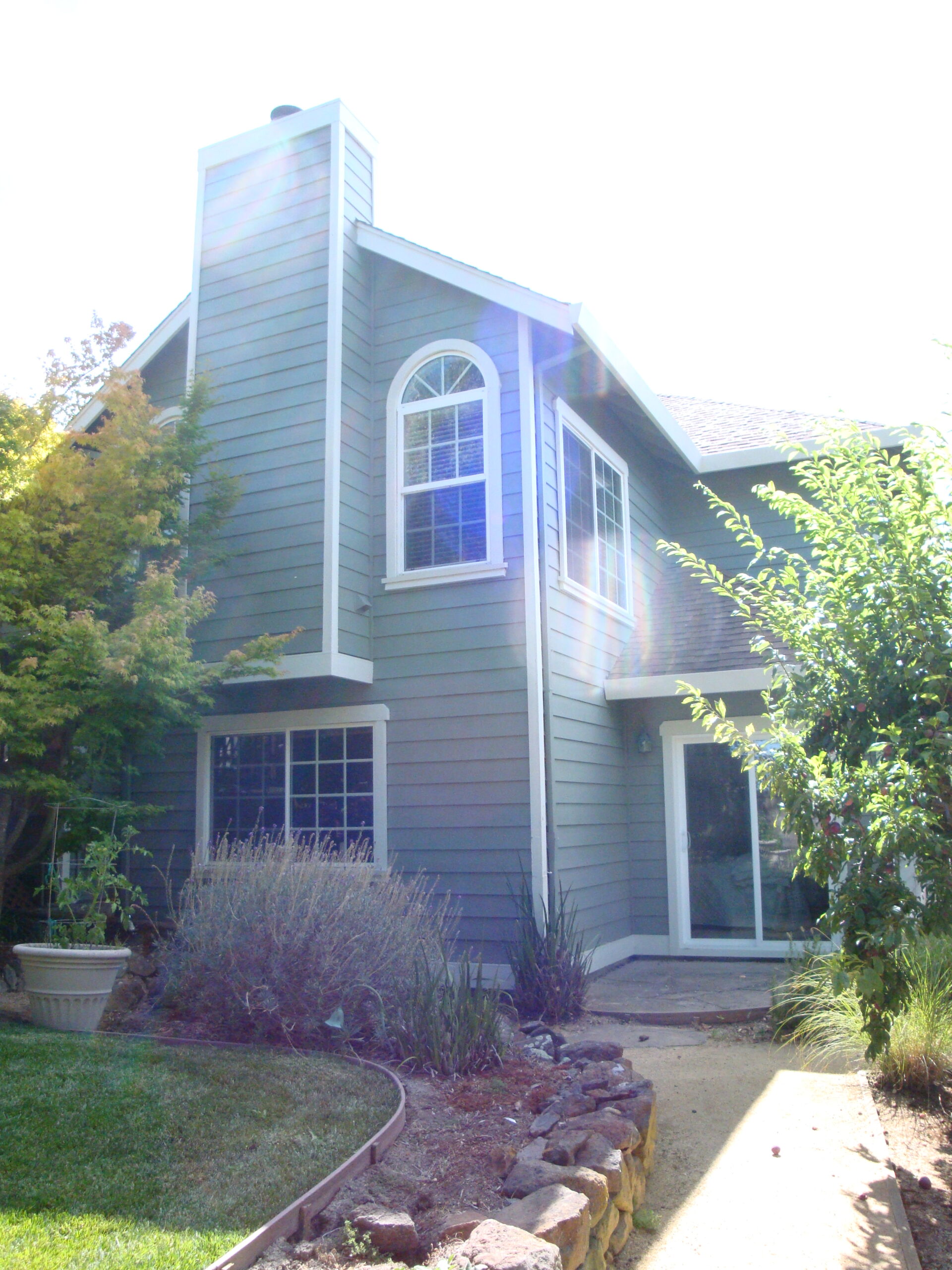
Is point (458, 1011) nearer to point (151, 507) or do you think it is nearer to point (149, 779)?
point (151, 507)

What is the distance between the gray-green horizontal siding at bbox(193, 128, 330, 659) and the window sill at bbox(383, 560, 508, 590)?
64 cm

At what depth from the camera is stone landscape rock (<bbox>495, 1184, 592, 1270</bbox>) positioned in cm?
295

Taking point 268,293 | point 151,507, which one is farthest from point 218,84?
point 151,507

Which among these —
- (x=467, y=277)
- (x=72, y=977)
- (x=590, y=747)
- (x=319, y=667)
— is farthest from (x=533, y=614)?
(x=72, y=977)

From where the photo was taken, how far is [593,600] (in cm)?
895

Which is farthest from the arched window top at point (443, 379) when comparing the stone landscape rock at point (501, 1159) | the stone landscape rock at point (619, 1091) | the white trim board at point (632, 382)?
the stone landscape rock at point (501, 1159)

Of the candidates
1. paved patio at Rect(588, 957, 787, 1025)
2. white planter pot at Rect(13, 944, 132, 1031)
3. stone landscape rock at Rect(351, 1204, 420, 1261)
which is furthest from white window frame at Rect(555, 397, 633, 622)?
stone landscape rock at Rect(351, 1204, 420, 1261)

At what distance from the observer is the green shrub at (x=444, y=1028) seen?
495 cm

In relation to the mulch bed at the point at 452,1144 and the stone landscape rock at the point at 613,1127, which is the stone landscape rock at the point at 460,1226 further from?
the stone landscape rock at the point at 613,1127

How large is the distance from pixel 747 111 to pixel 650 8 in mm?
941

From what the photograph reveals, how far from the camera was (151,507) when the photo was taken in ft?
25.7

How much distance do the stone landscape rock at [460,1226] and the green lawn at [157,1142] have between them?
0.58 meters

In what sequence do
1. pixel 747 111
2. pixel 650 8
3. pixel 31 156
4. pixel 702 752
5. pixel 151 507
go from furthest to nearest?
pixel 702 752 → pixel 151 507 → pixel 31 156 → pixel 747 111 → pixel 650 8

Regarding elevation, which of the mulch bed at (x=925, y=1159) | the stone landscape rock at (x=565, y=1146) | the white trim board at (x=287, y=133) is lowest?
the mulch bed at (x=925, y=1159)
